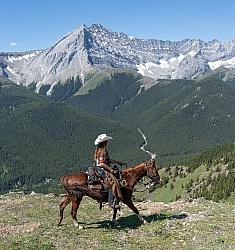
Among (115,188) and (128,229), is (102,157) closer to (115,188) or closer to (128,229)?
(115,188)

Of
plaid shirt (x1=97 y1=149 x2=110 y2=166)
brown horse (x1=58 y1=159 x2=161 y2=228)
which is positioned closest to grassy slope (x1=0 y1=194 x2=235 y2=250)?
brown horse (x1=58 y1=159 x2=161 y2=228)

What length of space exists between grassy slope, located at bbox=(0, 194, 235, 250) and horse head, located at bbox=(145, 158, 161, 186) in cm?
272

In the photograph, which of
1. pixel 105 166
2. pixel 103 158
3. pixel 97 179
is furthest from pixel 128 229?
pixel 103 158

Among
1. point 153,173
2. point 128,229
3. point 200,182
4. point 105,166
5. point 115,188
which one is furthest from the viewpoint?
point 200,182

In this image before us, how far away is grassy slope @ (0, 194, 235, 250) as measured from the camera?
2094cm

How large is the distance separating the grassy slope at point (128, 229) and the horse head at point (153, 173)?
107 inches

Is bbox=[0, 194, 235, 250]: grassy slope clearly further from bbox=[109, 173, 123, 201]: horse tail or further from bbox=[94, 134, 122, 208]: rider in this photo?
bbox=[109, 173, 123, 201]: horse tail

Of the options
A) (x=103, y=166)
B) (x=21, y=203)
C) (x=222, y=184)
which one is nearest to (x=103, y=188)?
(x=103, y=166)

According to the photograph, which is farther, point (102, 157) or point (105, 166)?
point (102, 157)

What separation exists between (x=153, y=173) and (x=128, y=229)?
161 inches

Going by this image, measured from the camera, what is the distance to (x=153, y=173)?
26.0m

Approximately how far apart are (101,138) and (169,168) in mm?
97566

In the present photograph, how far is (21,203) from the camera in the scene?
123 feet

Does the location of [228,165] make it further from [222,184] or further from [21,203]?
[21,203]
